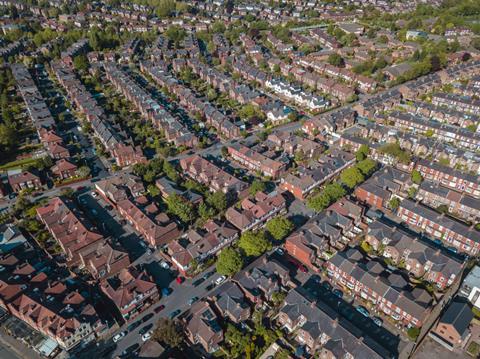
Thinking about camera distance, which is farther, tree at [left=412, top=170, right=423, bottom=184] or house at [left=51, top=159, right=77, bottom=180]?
house at [left=51, top=159, right=77, bottom=180]

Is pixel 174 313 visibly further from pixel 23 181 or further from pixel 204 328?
pixel 23 181

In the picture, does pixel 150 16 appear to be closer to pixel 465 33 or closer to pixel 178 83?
pixel 178 83

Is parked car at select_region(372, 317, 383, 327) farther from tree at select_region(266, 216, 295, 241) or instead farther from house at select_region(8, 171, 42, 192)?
house at select_region(8, 171, 42, 192)

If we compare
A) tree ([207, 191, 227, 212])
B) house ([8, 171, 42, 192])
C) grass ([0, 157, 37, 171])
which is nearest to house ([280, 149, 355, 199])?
tree ([207, 191, 227, 212])

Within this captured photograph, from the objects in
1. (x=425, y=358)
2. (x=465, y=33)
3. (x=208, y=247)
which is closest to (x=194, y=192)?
(x=208, y=247)

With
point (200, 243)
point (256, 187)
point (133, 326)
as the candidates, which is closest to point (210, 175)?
point (256, 187)
